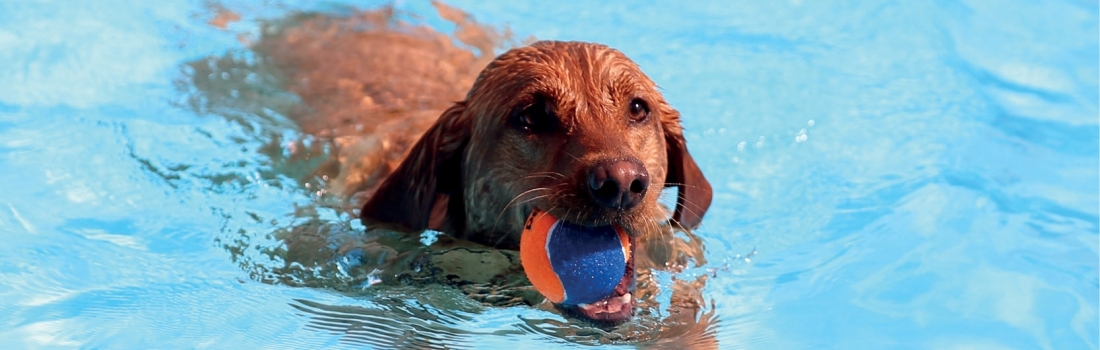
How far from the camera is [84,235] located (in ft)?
16.4

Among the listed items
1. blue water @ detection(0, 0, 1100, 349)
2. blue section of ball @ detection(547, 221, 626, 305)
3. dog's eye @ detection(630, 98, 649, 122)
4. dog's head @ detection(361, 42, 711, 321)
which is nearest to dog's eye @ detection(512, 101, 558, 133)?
dog's head @ detection(361, 42, 711, 321)

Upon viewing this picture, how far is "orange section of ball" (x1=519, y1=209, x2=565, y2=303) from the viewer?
3.68 m

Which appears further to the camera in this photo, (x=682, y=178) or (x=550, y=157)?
(x=682, y=178)

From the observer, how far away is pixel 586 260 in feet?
11.9

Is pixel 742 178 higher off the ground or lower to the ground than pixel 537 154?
lower

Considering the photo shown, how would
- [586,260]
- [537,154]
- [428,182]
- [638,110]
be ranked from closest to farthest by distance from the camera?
1. [586,260]
2. [537,154]
3. [638,110]
4. [428,182]

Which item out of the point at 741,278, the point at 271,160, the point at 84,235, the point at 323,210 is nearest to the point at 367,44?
the point at 271,160

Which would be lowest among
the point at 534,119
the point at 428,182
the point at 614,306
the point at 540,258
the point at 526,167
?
the point at 614,306

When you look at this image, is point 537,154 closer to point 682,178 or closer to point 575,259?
point 575,259

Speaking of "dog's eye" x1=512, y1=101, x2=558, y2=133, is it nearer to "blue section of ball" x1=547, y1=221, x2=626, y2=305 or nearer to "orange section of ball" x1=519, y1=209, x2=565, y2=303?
"orange section of ball" x1=519, y1=209, x2=565, y2=303

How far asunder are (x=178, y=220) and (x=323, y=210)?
26.4 inches

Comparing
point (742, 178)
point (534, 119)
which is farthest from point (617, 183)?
point (742, 178)

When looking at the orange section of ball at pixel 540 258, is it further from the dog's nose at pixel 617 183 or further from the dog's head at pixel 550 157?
the dog's nose at pixel 617 183

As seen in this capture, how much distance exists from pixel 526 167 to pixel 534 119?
174mm
